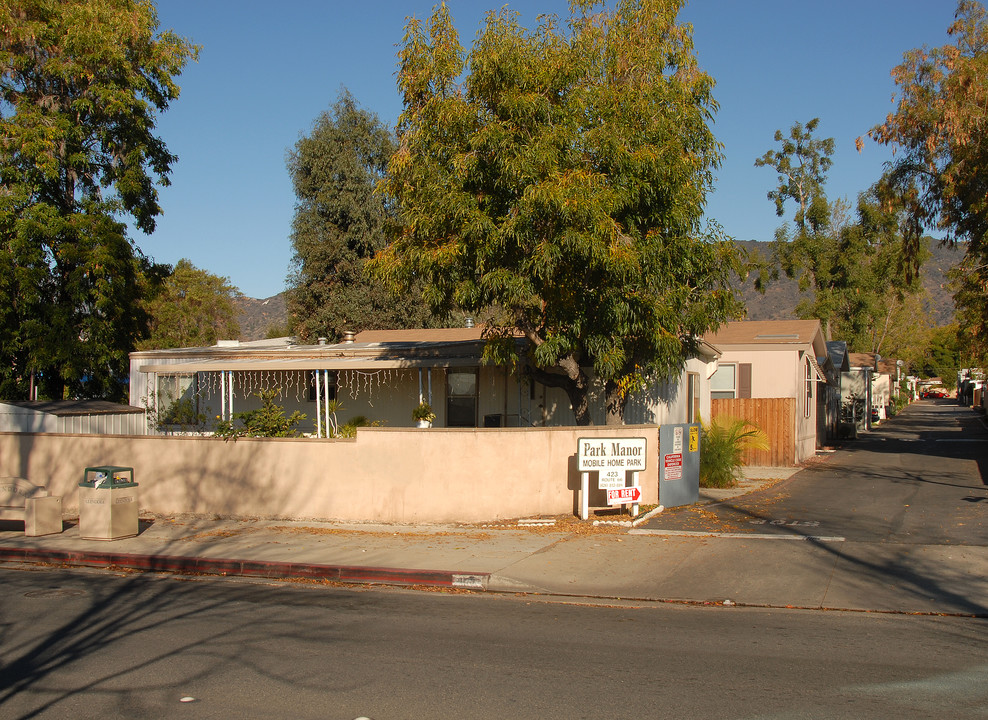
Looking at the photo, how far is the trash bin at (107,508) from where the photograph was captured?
1308 centimetres

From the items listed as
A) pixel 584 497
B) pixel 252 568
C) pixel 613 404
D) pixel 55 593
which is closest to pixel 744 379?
pixel 613 404

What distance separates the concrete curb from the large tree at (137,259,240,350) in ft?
151

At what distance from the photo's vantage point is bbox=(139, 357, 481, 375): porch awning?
58.5ft

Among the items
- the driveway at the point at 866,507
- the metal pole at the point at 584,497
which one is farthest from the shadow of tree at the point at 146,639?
the driveway at the point at 866,507

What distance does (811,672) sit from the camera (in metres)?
6.65

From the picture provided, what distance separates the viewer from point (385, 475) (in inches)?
555

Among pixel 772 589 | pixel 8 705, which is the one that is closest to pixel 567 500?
pixel 772 589

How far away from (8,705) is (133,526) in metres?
7.92

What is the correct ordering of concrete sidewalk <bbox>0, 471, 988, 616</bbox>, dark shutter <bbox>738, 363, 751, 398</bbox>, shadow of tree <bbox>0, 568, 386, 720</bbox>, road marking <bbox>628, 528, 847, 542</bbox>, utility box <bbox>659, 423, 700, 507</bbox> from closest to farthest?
shadow of tree <bbox>0, 568, 386, 720</bbox> < concrete sidewalk <bbox>0, 471, 988, 616</bbox> < road marking <bbox>628, 528, 847, 542</bbox> < utility box <bbox>659, 423, 700, 507</bbox> < dark shutter <bbox>738, 363, 751, 398</bbox>

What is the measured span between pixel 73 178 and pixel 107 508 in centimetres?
1907

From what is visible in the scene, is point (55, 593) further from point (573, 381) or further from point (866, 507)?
point (866, 507)

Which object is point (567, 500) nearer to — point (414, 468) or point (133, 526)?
point (414, 468)

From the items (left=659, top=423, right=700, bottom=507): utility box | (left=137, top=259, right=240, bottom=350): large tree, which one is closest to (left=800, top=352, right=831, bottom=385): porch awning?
(left=659, top=423, right=700, bottom=507): utility box

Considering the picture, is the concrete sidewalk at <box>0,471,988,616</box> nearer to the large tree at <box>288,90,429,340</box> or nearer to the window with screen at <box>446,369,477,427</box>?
the window with screen at <box>446,369,477,427</box>
